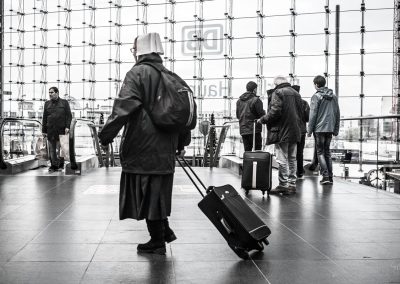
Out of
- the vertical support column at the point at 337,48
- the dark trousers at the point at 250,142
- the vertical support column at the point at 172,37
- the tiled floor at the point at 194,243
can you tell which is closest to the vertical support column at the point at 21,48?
the vertical support column at the point at 172,37

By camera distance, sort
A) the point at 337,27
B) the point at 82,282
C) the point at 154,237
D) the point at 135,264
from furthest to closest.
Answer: the point at 337,27
the point at 154,237
the point at 135,264
the point at 82,282

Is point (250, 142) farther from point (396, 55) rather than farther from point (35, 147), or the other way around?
point (396, 55)

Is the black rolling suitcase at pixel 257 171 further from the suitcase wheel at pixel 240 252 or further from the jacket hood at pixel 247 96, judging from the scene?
the suitcase wheel at pixel 240 252

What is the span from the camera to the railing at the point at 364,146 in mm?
8250

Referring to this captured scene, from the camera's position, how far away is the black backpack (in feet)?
9.81

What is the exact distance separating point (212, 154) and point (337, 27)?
26.6 feet

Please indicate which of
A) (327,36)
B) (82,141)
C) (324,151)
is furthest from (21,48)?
(324,151)

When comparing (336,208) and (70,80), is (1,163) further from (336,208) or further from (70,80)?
(70,80)

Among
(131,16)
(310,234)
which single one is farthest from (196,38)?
(310,234)

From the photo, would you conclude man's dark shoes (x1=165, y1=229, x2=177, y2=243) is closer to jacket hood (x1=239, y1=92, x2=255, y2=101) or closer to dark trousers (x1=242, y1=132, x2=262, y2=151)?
jacket hood (x1=239, y1=92, x2=255, y2=101)

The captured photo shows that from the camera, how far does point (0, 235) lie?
3.80 metres

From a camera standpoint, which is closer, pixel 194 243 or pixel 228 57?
pixel 194 243

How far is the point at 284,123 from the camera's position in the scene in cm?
603

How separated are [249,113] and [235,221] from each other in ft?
16.6
